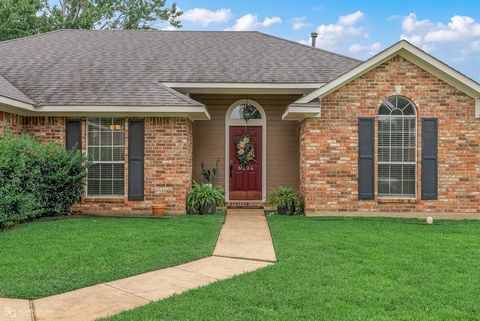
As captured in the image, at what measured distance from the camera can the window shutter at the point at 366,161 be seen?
10.5 meters

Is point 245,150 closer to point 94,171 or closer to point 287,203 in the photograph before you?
point 287,203

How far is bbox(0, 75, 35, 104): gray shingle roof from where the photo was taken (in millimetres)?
9609

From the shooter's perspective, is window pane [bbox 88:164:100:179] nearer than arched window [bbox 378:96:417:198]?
No

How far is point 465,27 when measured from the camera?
72.8ft

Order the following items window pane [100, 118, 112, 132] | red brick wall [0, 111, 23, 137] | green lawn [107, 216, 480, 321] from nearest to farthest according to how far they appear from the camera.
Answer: green lawn [107, 216, 480, 321]
red brick wall [0, 111, 23, 137]
window pane [100, 118, 112, 132]

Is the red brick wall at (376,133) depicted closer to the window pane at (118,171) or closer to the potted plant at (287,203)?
the potted plant at (287,203)

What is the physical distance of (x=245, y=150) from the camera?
12539mm

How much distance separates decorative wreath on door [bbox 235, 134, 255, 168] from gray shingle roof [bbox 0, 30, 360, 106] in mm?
1835

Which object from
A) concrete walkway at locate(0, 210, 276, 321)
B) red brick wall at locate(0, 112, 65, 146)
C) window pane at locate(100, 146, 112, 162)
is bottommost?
concrete walkway at locate(0, 210, 276, 321)

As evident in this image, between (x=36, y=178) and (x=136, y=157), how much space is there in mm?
2343

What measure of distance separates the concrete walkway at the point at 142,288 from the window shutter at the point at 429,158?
513 cm

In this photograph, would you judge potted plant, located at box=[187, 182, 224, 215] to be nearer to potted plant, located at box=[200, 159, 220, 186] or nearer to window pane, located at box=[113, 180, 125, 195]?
potted plant, located at box=[200, 159, 220, 186]

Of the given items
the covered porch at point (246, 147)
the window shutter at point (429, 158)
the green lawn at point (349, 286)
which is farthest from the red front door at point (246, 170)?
the green lawn at point (349, 286)

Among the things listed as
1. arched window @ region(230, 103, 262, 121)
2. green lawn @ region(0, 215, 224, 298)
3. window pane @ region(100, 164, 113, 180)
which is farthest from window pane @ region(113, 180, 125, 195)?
arched window @ region(230, 103, 262, 121)
